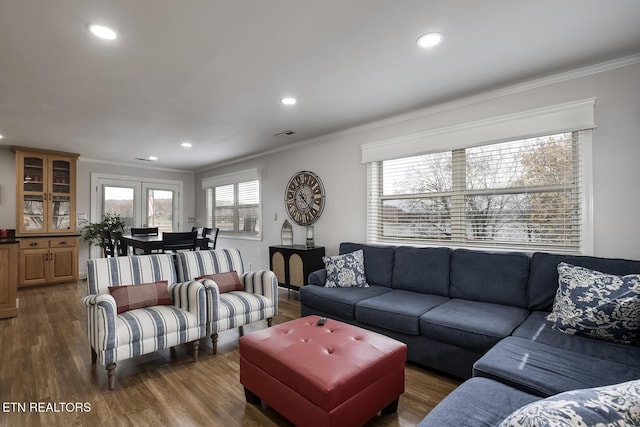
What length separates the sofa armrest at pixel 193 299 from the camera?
2.71 meters

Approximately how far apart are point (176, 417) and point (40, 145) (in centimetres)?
547

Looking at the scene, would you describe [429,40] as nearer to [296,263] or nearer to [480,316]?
[480,316]

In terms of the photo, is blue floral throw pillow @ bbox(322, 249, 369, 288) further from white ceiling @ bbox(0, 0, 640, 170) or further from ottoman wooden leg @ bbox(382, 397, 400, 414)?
white ceiling @ bbox(0, 0, 640, 170)

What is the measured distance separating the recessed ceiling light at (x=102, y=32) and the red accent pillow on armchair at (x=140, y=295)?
1.89m

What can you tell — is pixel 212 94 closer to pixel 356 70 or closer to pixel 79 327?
pixel 356 70

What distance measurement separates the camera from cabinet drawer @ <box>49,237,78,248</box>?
5.64 metres

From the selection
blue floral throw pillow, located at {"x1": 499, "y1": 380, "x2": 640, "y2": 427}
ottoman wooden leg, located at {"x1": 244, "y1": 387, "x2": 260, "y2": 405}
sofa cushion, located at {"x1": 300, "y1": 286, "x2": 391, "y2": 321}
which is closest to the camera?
blue floral throw pillow, located at {"x1": 499, "y1": 380, "x2": 640, "y2": 427}

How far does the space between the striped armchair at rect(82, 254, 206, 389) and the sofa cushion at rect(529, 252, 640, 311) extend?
2.73 meters

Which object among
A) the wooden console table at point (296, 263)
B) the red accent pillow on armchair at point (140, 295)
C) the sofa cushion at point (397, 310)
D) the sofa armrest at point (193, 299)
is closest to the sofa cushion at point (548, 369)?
the sofa cushion at point (397, 310)

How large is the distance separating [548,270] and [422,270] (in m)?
1.05

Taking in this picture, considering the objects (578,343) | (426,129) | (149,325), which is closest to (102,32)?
(149,325)

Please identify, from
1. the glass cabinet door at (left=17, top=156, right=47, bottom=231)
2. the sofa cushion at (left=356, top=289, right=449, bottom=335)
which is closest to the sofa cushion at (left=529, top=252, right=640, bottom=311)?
the sofa cushion at (left=356, top=289, right=449, bottom=335)

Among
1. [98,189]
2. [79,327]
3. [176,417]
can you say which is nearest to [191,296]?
[176,417]

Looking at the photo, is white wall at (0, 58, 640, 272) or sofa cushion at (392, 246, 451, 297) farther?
sofa cushion at (392, 246, 451, 297)
